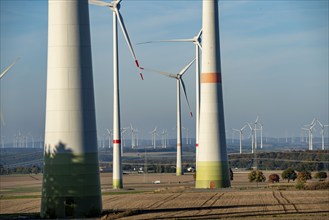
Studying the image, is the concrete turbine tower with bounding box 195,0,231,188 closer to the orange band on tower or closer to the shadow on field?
the orange band on tower

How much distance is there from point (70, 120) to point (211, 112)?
41331mm

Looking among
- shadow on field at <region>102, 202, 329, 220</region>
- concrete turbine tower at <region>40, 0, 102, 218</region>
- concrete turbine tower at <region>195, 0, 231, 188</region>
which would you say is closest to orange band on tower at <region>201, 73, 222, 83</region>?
concrete turbine tower at <region>195, 0, 231, 188</region>

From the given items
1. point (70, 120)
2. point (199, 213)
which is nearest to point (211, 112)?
point (199, 213)

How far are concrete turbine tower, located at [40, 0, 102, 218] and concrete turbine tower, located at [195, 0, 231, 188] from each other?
1536 inches

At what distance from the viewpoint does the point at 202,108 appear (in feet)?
317

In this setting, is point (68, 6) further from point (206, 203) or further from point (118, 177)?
point (118, 177)

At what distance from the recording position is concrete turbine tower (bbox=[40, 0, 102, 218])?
56.5 metres

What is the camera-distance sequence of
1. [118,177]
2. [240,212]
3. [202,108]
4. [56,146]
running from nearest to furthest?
[56,146] < [240,212] < [202,108] < [118,177]

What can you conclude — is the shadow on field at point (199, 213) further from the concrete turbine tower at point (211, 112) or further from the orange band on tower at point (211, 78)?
the orange band on tower at point (211, 78)

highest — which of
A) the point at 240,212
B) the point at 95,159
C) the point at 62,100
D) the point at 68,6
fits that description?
the point at 68,6

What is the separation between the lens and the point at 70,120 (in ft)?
185

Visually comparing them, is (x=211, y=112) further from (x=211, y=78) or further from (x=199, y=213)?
(x=199, y=213)

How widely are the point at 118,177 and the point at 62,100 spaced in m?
63.5

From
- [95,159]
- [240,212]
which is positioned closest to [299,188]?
[240,212]
